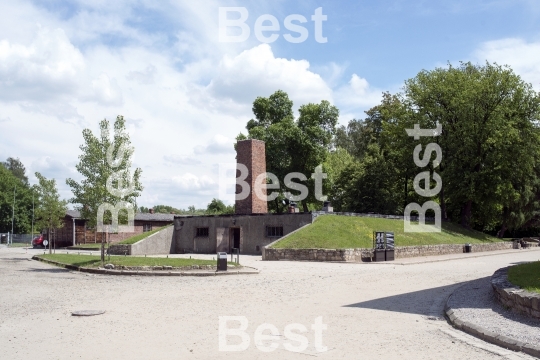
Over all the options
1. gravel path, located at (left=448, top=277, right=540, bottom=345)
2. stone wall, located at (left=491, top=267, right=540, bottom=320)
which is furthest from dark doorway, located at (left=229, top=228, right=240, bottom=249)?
stone wall, located at (left=491, top=267, right=540, bottom=320)

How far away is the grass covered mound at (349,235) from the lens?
1202 inches

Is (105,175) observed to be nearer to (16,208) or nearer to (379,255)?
(379,255)

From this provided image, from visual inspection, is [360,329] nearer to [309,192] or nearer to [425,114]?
[425,114]

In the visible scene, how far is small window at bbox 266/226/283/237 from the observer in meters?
36.4

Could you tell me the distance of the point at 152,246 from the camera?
1606 inches

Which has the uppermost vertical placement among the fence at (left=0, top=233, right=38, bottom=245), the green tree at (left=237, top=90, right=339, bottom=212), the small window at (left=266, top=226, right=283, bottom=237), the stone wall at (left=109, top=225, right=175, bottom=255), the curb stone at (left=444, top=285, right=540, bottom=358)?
the green tree at (left=237, top=90, right=339, bottom=212)

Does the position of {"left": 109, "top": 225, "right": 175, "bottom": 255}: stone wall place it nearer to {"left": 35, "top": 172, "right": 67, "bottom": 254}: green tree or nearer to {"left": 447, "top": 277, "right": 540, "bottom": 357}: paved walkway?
{"left": 35, "top": 172, "right": 67, "bottom": 254}: green tree

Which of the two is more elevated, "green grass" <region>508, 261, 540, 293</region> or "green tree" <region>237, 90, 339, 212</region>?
"green tree" <region>237, 90, 339, 212</region>

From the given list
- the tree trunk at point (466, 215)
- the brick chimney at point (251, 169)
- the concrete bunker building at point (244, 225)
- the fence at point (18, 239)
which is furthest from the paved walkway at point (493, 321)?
the fence at point (18, 239)

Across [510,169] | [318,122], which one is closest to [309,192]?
[318,122]

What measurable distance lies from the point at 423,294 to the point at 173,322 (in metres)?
7.58

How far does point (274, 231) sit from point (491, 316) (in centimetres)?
2691

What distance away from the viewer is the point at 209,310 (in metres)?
12.0

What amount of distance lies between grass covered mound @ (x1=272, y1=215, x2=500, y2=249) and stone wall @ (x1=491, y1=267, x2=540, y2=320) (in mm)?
17899
